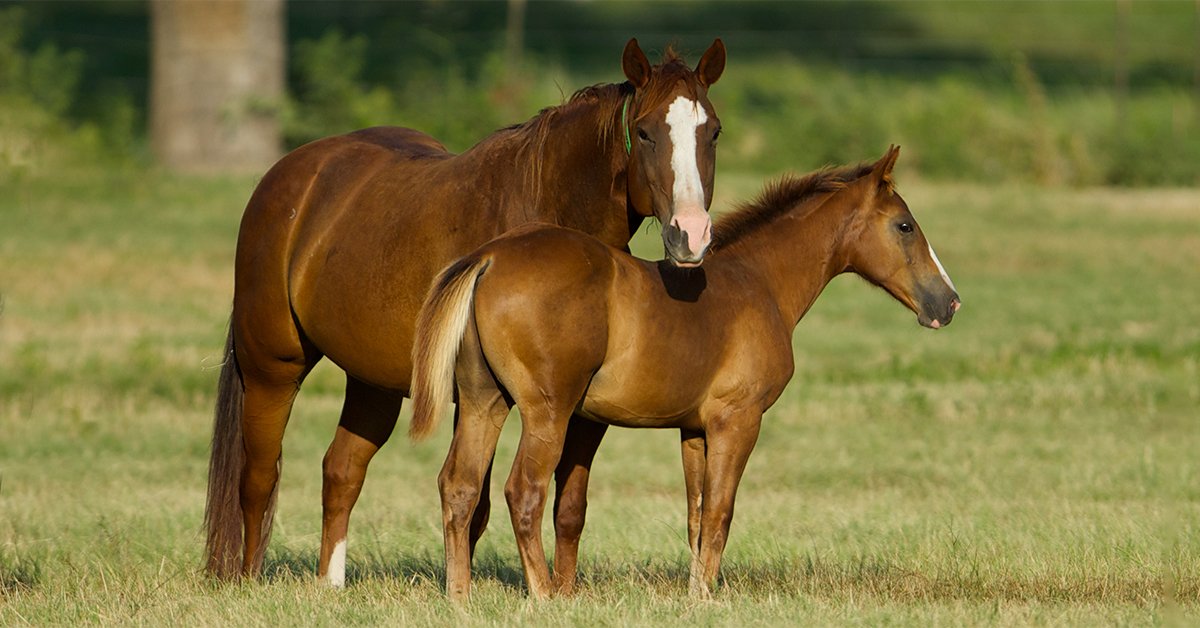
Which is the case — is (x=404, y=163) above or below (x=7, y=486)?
above

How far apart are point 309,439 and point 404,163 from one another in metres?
5.14

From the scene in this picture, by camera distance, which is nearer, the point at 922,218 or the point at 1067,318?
the point at 1067,318

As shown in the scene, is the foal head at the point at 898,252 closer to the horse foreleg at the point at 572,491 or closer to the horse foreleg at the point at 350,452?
the horse foreleg at the point at 572,491

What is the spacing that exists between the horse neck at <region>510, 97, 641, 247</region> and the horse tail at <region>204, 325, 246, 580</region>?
1874 mm

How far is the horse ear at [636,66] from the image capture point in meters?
5.98

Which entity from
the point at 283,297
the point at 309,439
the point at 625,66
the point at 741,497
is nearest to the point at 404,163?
the point at 283,297

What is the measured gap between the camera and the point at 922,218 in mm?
20250

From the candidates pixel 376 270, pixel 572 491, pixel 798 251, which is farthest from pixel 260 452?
pixel 798 251

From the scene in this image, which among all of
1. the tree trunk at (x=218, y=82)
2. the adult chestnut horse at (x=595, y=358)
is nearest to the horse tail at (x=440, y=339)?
the adult chestnut horse at (x=595, y=358)

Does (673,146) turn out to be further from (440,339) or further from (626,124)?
(440,339)

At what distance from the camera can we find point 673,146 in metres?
5.79

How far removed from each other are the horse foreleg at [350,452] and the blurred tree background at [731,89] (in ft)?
44.5

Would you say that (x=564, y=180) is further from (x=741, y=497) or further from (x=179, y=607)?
(x=741, y=497)

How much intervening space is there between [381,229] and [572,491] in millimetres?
1271
